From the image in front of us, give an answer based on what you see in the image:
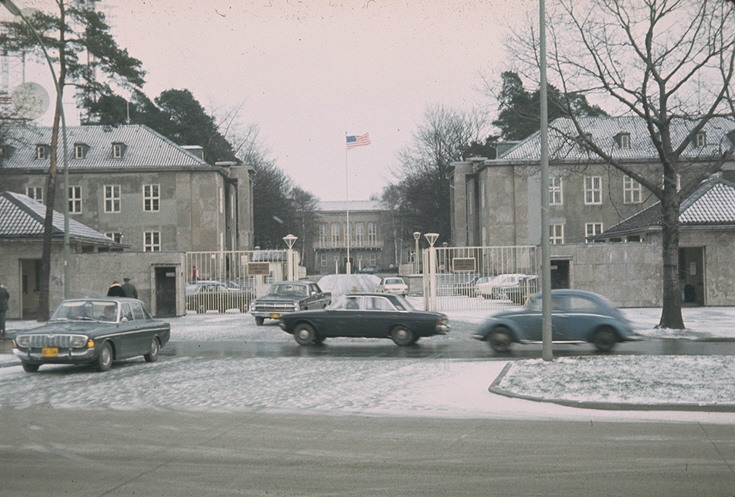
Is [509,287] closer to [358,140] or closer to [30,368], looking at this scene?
[30,368]

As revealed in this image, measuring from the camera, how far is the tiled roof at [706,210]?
114 ft

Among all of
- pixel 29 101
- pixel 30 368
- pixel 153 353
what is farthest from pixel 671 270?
pixel 29 101

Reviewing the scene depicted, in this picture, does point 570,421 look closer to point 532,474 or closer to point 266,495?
point 532,474

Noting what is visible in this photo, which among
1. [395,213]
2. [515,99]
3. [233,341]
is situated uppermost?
[515,99]

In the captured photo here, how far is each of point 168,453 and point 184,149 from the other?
60.0 meters

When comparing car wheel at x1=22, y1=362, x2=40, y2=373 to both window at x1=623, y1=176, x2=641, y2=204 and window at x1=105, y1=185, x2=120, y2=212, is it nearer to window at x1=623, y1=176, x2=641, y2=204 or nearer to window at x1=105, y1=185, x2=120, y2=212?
window at x1=105, y1=185, x2=120, y2=212

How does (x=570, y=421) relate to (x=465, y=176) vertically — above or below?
below

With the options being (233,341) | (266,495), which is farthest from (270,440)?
(233,341)

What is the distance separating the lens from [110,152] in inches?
2522

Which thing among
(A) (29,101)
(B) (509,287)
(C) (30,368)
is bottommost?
(C) (30,368)

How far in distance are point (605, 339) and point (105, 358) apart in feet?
38.0

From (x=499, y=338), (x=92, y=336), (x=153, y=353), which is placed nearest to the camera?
(x=92, y=336)

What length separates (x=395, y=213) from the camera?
114 meters

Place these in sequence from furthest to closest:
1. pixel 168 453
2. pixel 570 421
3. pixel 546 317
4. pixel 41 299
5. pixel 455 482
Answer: pixel 41 299 < pixel 546 317 < pixel 570 421 < pixel 168 453 < pixel 455 482
